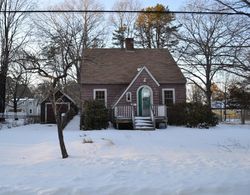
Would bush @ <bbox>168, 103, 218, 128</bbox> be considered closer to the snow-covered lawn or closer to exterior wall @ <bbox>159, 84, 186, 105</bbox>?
exterior wall @ <bbox>159, 84, 186, 105</bbox>

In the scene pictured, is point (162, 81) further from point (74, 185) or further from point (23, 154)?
point (74, 185)

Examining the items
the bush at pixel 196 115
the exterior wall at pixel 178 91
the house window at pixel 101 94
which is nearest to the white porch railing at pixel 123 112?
the house window at pixel 101 94

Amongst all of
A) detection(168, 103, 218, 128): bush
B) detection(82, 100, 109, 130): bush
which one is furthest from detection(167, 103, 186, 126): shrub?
detection(82, 100, 109, 130): bush

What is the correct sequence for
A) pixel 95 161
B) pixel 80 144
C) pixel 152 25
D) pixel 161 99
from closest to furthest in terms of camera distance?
pixel 95 161 < pixel 80 144 < pixel 161 99 < pixel 152 25

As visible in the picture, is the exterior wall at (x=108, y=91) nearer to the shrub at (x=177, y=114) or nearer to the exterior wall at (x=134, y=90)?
the exterior wall at (x=134, y=90)

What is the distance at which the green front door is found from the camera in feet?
85.0

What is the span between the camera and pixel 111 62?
96.2 ft

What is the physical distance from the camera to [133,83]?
25.7 meters

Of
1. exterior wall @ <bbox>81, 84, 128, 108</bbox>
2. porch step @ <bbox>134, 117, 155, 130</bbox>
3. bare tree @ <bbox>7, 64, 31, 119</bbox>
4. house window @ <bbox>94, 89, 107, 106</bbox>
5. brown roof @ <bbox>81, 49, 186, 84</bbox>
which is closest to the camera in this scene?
porch step @ <bbox>134, 117, 155, 130</bbox>

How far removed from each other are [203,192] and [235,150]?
6.45 meters

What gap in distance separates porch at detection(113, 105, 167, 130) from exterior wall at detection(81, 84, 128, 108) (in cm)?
287

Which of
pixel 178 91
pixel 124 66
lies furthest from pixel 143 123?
pixel 124 66

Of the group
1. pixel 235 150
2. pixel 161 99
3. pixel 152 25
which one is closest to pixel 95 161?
pixel 235 150

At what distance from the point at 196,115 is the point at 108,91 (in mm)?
7464
